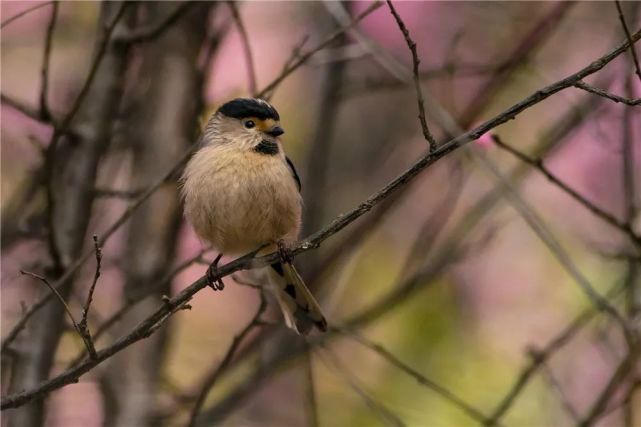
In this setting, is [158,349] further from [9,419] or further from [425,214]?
[425,214]

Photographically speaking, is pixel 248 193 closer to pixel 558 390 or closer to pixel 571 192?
pixel 571 192

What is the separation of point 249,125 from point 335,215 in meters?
2.29

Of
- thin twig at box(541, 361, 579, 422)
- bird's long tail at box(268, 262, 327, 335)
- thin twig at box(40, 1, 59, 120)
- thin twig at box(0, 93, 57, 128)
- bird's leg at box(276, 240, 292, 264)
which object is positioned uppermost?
thin twig at box(0, 93, 57, 128)

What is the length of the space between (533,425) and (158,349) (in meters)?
2.14

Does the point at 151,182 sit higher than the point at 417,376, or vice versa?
the point at 151,182

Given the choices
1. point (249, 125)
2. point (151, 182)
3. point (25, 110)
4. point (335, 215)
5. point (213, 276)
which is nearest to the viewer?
point (213, 276)

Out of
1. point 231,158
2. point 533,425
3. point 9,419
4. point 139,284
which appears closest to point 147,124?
point 139,284

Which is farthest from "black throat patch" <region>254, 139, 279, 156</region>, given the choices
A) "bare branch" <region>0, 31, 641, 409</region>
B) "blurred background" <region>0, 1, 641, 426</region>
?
"bare branch" <region>0, 31, 641, 409</region>

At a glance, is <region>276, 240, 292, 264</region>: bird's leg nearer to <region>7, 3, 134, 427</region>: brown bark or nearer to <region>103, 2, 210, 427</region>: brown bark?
<region>7, 3, 134, 427</region>: brown bark

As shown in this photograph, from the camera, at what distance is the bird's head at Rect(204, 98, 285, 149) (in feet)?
12.4

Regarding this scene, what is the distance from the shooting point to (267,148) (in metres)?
3.72

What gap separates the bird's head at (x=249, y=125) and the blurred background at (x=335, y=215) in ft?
0.37

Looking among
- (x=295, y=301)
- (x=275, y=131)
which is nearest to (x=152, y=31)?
(x=275, y=131)

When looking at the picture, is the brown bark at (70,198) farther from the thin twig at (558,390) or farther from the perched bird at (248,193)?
the thin twig at (558,390)
